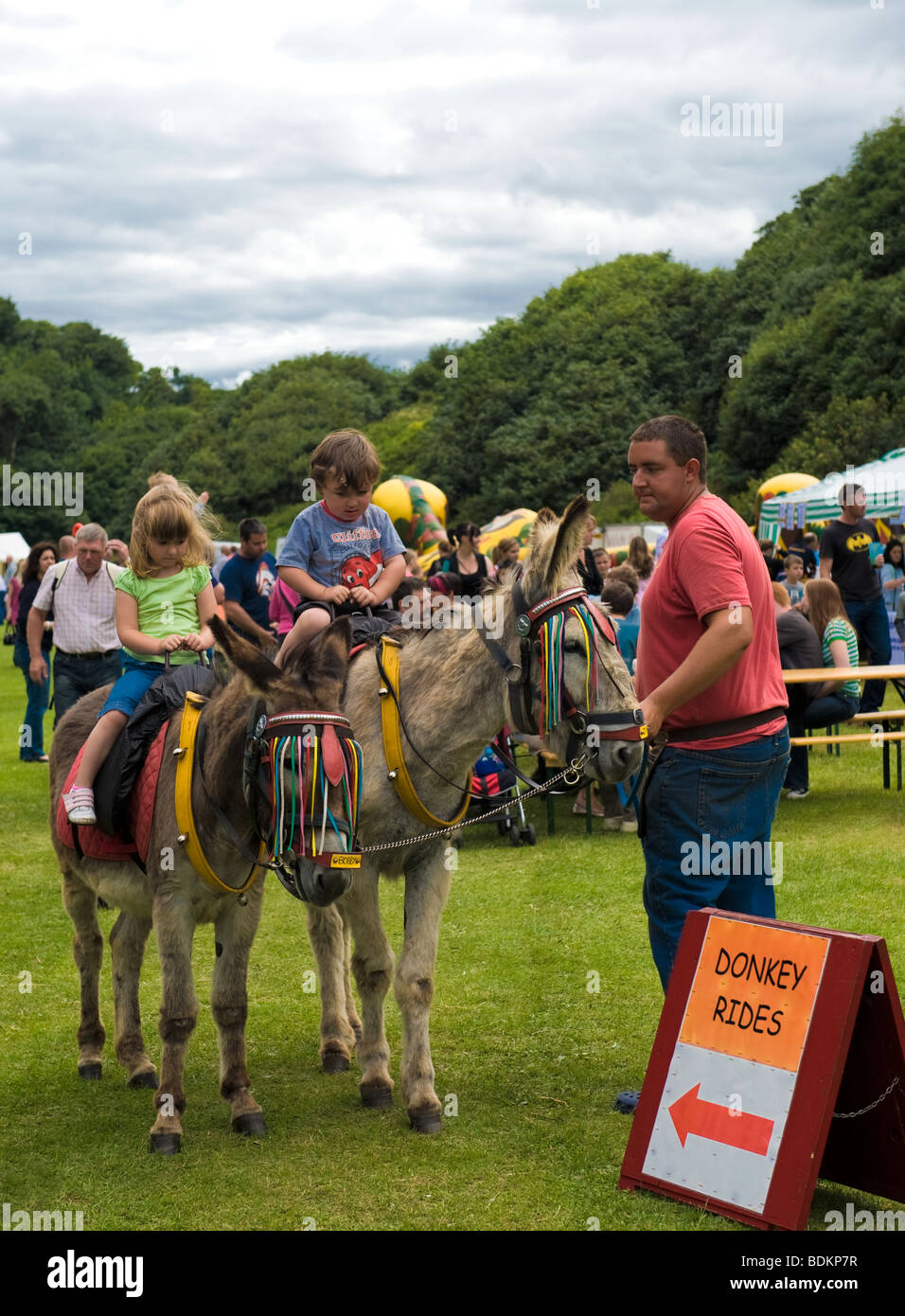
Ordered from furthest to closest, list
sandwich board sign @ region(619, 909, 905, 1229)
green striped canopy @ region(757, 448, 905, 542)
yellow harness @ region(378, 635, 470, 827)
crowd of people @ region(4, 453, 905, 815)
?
green striped canopy @ region(757, 448, 905, 542) < crowd of people @ region(4, 453, 905, 815) < yellow harness @ region(378, 635, 470, 827) < sandwich board sign @ region(619, 909, 905, 1229)

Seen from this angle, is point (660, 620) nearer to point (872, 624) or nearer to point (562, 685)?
point (562, 685)

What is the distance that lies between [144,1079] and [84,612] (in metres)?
Answer: 5.17

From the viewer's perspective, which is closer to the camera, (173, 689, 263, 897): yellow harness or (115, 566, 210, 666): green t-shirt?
(173, 689, 263, 897): yellow harness

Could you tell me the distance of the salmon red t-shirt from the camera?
4262mm

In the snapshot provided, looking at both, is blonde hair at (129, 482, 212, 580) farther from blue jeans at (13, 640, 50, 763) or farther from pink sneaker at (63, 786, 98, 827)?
blue jeans at (13, 640, 50, 763)

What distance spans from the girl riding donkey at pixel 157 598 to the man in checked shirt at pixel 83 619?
4.73 metres

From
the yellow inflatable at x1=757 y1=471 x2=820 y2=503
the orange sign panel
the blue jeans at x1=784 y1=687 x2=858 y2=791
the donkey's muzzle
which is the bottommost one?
the orange sign panel

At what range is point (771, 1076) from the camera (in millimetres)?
3881

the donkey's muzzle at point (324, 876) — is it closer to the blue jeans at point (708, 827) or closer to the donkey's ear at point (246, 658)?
the donkey's ear at point (246, 658)

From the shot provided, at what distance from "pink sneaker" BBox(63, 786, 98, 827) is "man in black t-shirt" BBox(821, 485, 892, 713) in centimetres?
993

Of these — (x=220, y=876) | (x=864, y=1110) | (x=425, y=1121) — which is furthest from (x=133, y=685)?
(x=864, y=1110)

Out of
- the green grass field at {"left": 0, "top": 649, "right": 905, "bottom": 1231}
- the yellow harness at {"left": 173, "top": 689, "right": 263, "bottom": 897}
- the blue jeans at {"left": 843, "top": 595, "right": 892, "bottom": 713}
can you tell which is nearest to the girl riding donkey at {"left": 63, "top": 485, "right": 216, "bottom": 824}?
the yellow harness at {"left": 173, "top": 689, "right": 263, "bottom": 897}

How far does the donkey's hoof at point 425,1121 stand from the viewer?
4.81 meters

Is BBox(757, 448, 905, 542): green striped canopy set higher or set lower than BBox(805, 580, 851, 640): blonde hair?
higher
